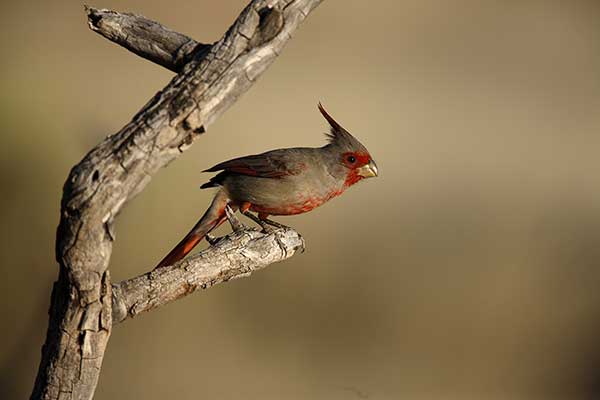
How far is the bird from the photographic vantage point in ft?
6.03

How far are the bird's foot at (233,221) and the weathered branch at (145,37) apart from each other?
467 mm

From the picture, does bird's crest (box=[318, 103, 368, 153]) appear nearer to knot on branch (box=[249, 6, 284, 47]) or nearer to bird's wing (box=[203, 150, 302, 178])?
bird's wing (box=[203, 150, 302, 178])

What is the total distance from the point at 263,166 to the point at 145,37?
56 centimetres

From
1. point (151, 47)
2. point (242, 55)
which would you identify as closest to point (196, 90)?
point (242, 55)

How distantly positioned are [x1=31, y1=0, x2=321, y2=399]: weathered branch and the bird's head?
0.69 metres

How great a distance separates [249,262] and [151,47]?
1.69 ft

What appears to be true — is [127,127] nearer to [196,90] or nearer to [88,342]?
[196,90]

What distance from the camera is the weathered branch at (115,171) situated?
3.80 feet

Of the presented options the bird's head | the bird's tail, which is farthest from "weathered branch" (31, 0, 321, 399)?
the bird's head

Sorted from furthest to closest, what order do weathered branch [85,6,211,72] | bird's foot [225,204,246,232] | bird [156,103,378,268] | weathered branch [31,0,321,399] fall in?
bird [156,103,378,268], bird's foot [225,204,246,232], weathered branch [85,6,211,72], weathered branch [31,0,321,399]

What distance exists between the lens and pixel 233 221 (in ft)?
5.77

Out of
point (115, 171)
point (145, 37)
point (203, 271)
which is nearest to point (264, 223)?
point (203, 271)

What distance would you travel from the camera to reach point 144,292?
144cm

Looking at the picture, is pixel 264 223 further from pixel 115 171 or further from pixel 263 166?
pixel 115 171
